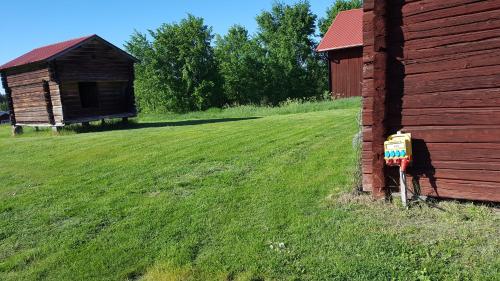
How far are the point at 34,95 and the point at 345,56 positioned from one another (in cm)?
1776

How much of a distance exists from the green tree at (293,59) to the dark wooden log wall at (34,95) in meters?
22.8

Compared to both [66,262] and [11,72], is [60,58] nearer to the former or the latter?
[11,72]

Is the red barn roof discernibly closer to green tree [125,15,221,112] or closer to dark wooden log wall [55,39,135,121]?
dark wooden log wall [55,39,135,121]

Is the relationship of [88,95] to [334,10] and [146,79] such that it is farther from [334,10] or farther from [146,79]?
[334,10]

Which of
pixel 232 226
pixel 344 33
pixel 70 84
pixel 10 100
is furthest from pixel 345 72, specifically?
pixel 232 226

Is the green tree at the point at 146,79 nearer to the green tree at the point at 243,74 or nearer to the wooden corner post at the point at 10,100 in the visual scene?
the green tree at the point at 243,74

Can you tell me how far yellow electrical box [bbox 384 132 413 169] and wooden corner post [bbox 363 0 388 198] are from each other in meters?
0.21

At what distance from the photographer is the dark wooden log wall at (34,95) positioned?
1811 cm

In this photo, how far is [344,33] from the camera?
89.8 feet

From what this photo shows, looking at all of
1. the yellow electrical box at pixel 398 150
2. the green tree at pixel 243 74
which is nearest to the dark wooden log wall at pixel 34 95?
the yellow electrical box at pixel 398 150

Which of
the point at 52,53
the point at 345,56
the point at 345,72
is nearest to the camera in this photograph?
the point at 52,53

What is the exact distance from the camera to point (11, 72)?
20.3 meters

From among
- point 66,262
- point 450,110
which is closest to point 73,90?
point 66,262

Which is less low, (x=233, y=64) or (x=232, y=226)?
(x=233, y=64)
